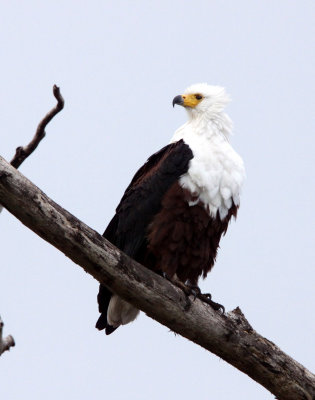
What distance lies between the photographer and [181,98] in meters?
7.38

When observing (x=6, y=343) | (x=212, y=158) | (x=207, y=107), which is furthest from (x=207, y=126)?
(x=6, y=343)

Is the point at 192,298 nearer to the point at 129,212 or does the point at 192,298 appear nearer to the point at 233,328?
the point at 233,328

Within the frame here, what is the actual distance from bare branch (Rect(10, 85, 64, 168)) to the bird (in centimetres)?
173

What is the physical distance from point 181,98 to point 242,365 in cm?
287

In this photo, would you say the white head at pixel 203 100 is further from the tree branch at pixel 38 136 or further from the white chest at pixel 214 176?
the tree branch at pixel 38 136

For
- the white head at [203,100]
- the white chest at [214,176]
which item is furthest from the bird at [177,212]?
the white head at [203,100]

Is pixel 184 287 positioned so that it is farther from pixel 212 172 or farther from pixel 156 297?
pixel 212 172

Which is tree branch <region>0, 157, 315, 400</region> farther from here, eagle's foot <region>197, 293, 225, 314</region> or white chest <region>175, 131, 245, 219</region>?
white chest <region>175, 131, 245, 219</region>

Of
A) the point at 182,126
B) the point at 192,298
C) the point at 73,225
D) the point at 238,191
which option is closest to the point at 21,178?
the point at 73,225

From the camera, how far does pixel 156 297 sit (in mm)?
5164

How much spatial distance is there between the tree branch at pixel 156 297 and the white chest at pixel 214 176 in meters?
1.03

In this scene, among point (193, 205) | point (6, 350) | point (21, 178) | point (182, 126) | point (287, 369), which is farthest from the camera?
point (182, 126)

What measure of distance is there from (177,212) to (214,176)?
0.42 metres

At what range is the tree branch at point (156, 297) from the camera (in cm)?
459
